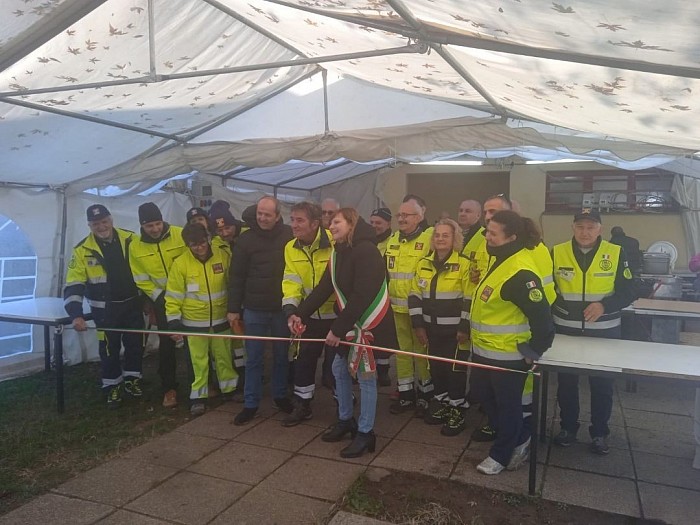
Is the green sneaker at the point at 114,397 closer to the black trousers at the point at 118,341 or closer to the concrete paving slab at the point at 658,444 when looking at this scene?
the black trousers at the point at 118,341

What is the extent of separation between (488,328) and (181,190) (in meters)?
5.99

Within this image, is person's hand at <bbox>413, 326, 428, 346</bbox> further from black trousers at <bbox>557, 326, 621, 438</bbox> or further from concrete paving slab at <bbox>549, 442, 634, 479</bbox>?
concrete paving slab at <bbox>549, 442, 634, 479</bbox>

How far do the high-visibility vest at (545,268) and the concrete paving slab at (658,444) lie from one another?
147 centimetres

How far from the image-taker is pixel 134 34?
154 inches

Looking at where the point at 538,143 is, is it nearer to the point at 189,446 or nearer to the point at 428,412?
the point at 428,412

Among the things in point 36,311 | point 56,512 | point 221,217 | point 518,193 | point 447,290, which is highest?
point 518,193

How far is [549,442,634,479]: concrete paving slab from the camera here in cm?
380

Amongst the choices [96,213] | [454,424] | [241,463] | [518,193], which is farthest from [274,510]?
[518,193]

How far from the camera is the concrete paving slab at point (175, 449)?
402cm

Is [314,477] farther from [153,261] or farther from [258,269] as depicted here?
[153,261]

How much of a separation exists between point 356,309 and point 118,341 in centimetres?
281

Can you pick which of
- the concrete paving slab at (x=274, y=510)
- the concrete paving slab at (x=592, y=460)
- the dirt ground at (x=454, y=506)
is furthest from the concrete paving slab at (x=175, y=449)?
the concrete paving slab at (x=592, y=460)

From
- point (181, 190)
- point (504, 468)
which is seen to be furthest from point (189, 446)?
point (181, 190)

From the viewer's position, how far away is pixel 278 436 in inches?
175
